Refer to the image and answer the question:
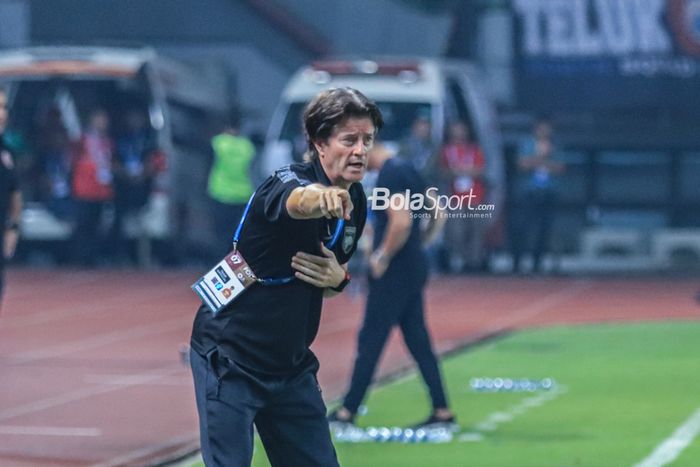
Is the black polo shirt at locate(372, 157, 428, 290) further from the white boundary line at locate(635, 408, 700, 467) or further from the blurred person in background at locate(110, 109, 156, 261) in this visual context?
the blurred person in background at locate(110, 109, 156, 261)

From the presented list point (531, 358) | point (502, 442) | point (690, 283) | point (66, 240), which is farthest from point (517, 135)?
point (502, 442)

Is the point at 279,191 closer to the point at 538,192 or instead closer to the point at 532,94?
the point at 538,192

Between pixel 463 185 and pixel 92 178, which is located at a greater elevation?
pixel 463 185

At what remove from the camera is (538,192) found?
2517 cm

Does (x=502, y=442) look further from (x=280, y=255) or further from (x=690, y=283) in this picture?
(x=690, y=283)

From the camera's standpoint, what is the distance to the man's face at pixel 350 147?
625 centimetres

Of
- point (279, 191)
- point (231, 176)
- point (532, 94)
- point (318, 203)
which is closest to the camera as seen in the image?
point (318, 203)

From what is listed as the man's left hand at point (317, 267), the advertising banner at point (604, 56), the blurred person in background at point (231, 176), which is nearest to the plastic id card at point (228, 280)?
the man's left hand at point (317, 267)

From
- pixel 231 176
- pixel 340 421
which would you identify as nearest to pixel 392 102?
pixel 231 176

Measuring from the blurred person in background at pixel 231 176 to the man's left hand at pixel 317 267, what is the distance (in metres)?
16.5

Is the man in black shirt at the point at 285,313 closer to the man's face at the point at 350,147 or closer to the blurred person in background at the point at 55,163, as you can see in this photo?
the man's face at the point at 350,147

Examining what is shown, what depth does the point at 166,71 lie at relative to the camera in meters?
25.1

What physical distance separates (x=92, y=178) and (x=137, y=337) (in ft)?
23.8

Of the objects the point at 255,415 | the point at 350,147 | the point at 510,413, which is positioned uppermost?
the point at 350,147
